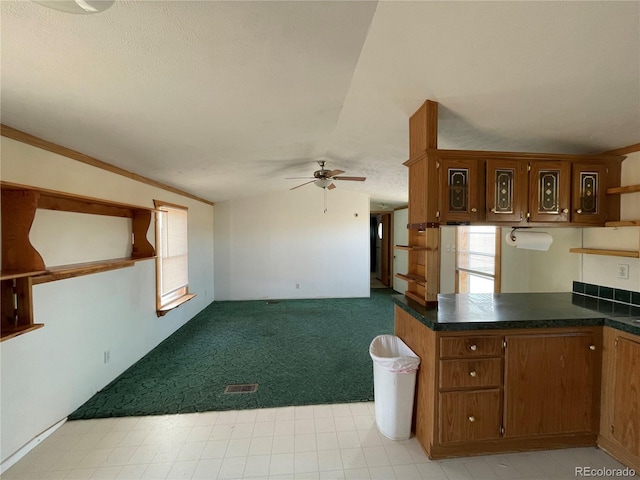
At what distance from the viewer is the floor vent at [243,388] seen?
256 centimetres

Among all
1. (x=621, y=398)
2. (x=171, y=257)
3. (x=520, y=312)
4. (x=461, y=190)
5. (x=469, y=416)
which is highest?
(x=461, y=190)

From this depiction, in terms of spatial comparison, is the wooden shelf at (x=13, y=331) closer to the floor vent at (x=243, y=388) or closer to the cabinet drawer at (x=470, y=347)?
the floor vent at (x=243, y=388)

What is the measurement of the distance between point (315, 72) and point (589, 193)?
2325 millimetres

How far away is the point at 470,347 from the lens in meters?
1.75

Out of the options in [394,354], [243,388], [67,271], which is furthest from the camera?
[243,388]

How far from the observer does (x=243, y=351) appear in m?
3.42

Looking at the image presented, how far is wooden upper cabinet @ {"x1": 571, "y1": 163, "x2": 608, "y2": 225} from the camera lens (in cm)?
216

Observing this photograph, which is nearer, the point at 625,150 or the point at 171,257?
the point at 625,150

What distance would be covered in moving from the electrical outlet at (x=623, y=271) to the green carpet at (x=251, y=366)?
226cm

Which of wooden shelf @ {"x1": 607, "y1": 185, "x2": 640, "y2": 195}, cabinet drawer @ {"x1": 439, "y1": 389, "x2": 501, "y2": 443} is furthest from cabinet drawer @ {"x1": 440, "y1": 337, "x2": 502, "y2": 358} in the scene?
wooden shelf @ {"x1": 607, "y1": 185, "x2": 640, "y2": 195}

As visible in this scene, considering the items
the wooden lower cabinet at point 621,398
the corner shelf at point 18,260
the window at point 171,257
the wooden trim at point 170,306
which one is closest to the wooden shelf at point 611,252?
the wooden lower cabinet at point 621,398

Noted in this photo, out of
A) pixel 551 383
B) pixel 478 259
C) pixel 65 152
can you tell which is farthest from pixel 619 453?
pixel 65 152

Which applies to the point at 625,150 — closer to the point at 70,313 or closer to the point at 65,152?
the point at 65,152

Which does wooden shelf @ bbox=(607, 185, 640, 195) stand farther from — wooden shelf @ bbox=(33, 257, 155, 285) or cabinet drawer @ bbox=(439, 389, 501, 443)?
wooden shelf @ bbox=(33, 257, 155, 285)
